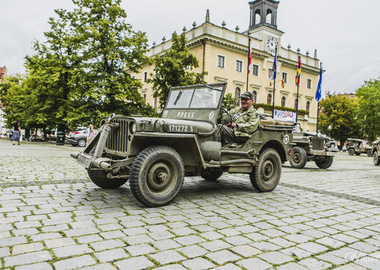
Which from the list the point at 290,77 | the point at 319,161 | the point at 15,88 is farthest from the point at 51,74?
the point at 290,77

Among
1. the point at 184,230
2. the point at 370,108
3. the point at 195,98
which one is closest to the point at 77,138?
the point at 195,98

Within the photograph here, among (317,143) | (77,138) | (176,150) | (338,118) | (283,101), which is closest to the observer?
(176,150)

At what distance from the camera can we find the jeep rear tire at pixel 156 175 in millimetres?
4309

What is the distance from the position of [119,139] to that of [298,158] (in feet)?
30.9

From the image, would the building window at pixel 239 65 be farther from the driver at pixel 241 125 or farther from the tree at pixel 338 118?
the driver at pixel 241 125

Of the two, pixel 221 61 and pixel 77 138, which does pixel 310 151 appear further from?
pixel 221 61

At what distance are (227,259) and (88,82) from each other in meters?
21.7

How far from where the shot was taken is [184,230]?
140 inches

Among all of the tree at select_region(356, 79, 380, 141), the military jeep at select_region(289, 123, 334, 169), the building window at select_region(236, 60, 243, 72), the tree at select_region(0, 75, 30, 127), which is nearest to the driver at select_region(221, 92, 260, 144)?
the military jeep at select_region(289, 123, 334, 169)

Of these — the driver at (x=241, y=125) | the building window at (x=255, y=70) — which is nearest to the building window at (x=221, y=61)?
the building window at (x=255, y=70)

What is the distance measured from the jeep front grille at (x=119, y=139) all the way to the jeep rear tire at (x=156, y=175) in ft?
1.32

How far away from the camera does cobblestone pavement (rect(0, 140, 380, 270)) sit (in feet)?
8.95

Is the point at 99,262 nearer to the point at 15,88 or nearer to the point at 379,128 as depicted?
the point at 15,88

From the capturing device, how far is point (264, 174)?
6.25 metres
